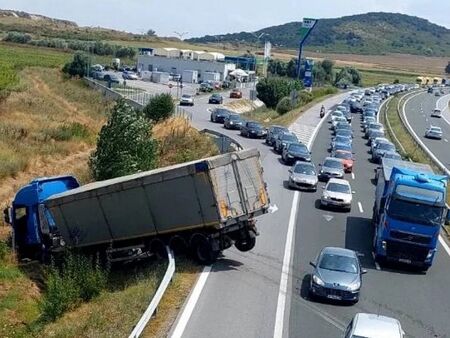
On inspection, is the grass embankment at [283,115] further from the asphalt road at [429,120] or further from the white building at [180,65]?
the white building at [180,65]

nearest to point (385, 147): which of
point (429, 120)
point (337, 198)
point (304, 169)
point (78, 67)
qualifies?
point (304, 169)

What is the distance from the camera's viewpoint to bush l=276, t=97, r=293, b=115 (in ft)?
285

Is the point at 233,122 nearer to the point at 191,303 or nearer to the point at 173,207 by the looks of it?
the point at 173,207

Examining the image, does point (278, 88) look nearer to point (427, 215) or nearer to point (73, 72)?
point (73, 72)

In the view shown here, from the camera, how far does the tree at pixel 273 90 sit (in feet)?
315

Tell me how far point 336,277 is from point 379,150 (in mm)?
32692

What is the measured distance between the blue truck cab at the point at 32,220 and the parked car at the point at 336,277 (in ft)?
29.4

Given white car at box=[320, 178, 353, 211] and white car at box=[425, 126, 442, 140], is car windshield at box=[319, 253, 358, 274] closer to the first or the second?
white car at box=[320, 178, 353, 211]

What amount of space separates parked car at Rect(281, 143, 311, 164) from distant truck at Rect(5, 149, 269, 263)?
2271cm

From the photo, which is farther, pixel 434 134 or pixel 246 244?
pixel 434 134

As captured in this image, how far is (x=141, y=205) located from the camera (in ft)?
72.7

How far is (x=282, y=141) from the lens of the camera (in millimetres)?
50656

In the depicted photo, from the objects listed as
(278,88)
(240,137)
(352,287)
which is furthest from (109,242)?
(278,88)

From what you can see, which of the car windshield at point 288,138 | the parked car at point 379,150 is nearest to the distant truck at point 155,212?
the car windshield at point 288,138
